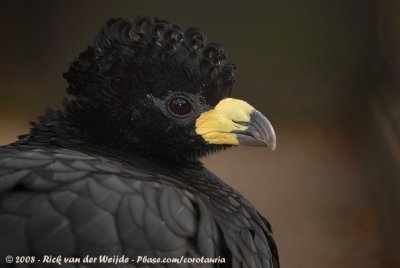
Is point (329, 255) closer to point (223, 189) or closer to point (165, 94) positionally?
point (223, 189)

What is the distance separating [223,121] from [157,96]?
16cm

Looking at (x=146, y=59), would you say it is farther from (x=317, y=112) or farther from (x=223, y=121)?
(x=317, y=112)

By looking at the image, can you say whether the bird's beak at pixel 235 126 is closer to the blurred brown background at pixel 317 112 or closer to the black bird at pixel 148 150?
the black bird at pixel 148 150

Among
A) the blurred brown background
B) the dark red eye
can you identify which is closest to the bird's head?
the dark red eye

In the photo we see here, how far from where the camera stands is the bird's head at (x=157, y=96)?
51.2 inches

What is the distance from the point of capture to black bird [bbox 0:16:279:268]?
104 centimetres

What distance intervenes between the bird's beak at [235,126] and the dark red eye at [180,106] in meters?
0.04

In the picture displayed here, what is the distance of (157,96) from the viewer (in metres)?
1.32

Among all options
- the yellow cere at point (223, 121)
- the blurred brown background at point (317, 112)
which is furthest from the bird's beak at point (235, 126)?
the blurred brown background at point (317, 112)

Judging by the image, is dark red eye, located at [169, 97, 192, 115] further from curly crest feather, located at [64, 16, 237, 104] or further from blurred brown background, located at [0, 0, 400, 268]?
blurred brown background, located at [0, 0, 400, 268]

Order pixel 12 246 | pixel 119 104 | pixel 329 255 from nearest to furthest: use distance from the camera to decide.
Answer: pixel 12 246 < pixel 119 104 < pixel 329 255

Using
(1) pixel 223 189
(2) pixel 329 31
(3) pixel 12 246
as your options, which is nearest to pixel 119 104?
(1) pixel 223 189

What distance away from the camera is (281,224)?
2.20 metres

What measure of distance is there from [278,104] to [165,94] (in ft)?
3.02
